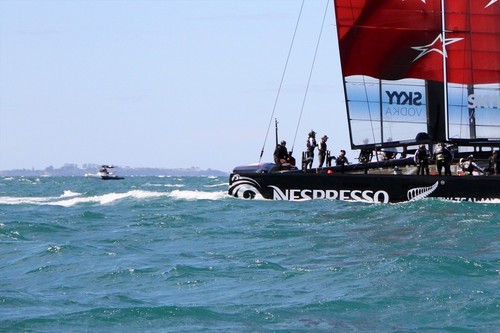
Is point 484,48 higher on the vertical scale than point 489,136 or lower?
higher

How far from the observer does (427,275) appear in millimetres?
15688

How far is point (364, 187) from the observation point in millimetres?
31547

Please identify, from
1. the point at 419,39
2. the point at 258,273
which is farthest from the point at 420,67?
the point at 258,273

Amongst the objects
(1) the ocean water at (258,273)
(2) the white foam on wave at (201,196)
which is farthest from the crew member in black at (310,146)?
(1) the ocean water at (258,273)

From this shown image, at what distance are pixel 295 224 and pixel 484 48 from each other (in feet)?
34.0

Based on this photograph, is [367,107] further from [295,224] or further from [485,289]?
[485,289]

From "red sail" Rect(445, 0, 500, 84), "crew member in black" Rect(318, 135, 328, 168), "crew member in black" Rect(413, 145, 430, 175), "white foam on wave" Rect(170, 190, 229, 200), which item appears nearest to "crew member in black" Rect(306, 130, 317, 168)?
"crew member in black" Rect(318, 135, 328, 168)

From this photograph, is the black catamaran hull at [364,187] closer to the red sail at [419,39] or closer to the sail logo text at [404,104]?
the sail logo text at [404,104]

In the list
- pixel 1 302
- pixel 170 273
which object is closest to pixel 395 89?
pixel 170 273

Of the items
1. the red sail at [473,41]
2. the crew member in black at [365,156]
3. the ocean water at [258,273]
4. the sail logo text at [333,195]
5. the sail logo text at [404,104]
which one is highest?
the red sail at [473,41]

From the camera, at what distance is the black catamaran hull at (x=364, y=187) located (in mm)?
30078

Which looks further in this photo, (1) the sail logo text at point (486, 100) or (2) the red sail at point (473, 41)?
(1) the sail logo text at point (486, 100)

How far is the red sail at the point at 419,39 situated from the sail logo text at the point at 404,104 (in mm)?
501

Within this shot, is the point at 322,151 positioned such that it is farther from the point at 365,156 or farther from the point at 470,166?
the point at 470,166
